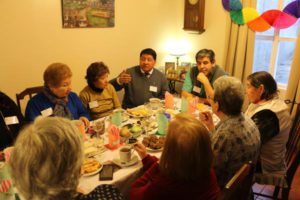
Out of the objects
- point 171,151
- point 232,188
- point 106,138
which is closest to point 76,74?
point 106,138

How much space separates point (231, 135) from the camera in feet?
5.19

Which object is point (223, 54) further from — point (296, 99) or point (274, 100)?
point (274, 100)

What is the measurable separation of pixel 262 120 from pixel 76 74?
2.28m

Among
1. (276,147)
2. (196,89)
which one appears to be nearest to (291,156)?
(276,147)

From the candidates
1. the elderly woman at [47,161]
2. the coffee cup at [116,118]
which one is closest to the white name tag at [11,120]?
the coffee cup at [116,118]

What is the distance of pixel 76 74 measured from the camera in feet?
11.3

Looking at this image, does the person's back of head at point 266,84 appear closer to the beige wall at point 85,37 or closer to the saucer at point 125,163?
the saucer at point 125,163

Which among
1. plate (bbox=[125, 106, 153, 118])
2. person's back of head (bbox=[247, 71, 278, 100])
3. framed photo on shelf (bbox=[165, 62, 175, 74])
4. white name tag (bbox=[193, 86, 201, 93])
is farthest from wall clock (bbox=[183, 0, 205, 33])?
person's back of head (bbox=[247, 71, 278, 100])

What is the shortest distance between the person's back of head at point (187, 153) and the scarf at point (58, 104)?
4.07ft

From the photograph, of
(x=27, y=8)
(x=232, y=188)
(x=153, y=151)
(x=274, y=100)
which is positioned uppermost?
(x=27, y=8)

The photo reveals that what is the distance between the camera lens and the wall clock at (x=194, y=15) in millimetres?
4062

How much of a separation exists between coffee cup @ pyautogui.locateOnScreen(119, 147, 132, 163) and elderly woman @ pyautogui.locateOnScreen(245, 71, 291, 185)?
910 millimetres

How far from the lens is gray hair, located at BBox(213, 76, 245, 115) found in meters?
1.66

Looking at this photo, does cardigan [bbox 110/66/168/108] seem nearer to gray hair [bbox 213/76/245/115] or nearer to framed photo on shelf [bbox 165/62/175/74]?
framed photo on shelf [bbox 165/62/175/74]
